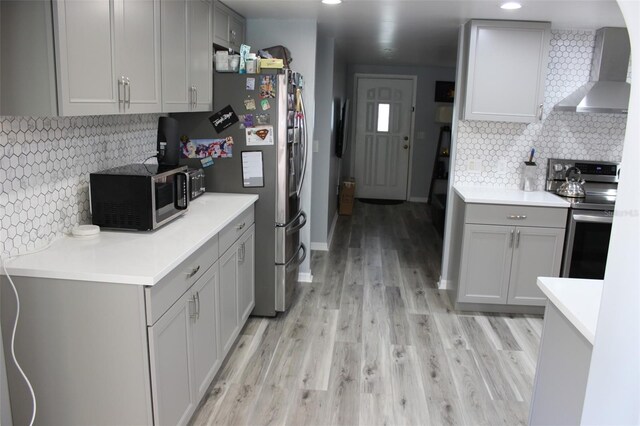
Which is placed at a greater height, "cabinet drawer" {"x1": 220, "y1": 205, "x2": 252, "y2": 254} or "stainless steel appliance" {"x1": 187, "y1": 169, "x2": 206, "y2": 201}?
"stainless steel appliance" {"x1": 187, "y1": 169, "x2": 206, "y2": 201}

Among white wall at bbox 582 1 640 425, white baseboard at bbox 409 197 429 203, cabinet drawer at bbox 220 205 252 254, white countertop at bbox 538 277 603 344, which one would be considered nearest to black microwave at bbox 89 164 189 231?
cabinet drawer at bbox 220 205 252 254

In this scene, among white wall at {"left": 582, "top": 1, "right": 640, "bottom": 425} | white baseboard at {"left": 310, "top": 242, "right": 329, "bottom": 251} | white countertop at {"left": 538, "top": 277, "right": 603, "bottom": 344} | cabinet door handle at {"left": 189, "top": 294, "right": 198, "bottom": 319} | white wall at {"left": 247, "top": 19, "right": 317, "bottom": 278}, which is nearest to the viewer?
white wall at {"left": 582, "top": 1, "right": 640, "bottom": 425}

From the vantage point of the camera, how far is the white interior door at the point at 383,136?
8117 mm

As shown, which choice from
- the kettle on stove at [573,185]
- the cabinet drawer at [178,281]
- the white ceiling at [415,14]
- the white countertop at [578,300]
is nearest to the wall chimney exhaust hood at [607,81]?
the white ceiling at [415,14]

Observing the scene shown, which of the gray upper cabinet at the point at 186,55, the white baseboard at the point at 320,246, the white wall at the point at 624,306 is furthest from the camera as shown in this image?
the white baseboard at the point at 320,246

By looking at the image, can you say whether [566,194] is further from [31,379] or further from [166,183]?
[31,379]

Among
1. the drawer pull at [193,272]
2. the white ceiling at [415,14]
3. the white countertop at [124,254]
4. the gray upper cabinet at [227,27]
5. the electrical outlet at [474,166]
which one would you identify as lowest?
the drawer pull at [193,272]

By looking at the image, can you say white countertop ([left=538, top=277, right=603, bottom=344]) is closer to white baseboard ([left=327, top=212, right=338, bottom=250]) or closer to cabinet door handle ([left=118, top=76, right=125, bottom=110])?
cabinet door handle ([left=118, top=76, right=125, bottom=110])

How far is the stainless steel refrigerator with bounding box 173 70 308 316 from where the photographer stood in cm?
332

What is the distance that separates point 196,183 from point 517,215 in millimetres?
2344

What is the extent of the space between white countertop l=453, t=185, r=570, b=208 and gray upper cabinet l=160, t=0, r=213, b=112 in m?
2.06

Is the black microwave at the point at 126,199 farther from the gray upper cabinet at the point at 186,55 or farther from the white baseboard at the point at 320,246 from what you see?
the white baseboard at the point at 320,246

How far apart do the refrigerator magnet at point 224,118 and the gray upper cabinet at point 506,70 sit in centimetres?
183

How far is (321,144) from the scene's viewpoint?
5203 mm
